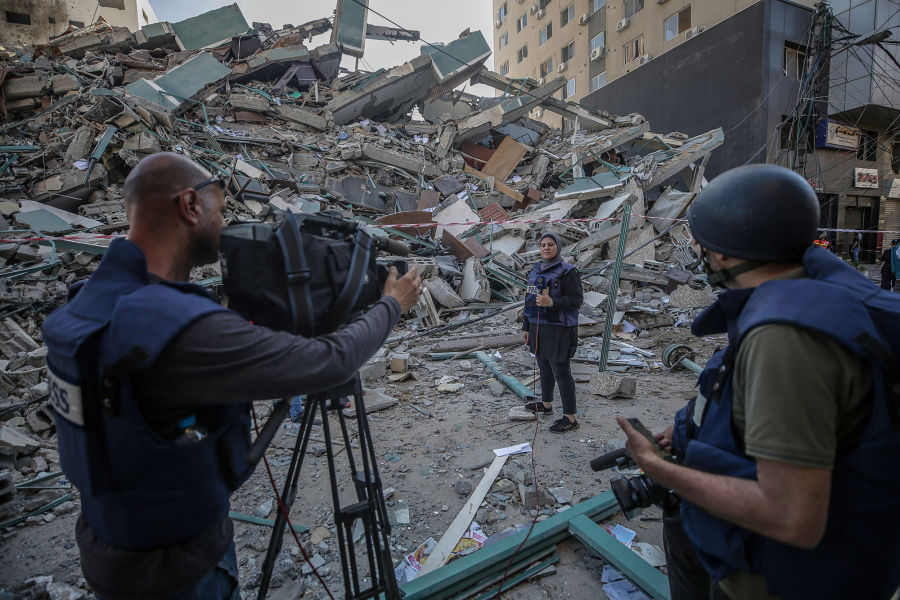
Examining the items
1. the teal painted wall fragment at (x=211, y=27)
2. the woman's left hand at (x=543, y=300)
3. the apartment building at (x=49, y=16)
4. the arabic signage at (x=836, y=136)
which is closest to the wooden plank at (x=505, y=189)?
the woman's left hand at (x=543, y=300)

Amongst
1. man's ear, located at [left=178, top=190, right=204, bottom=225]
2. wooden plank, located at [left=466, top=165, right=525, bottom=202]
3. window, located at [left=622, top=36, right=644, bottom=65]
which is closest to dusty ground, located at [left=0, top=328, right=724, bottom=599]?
man's ear, located at [left=178, top=190, right=204, bottom=225]

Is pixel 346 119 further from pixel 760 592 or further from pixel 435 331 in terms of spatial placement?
pixel 760 592

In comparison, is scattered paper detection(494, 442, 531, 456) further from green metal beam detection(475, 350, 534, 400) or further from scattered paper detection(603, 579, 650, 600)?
scattered paper detection(603, 579, 650, 600)

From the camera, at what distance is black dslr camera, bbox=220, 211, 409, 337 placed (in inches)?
46.6

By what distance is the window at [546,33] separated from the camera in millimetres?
29483

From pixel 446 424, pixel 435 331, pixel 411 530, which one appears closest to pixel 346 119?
pixel 435 331

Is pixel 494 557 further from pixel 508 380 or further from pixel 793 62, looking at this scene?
pixel 793 62

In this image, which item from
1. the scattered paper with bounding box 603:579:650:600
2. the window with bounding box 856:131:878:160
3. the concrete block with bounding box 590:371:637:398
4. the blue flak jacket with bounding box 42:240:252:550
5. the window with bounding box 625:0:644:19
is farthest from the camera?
the window with bounding box 625:0:644:19

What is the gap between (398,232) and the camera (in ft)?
31.9

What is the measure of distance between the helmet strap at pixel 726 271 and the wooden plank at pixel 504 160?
541 inches

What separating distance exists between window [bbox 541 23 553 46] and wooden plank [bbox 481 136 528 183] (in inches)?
784

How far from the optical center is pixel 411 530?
295 centimetres

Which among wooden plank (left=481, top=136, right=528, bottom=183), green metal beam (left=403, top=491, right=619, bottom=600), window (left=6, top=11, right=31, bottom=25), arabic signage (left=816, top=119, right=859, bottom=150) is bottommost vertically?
green metal beam (left=403, top=491, right=619, bottom=600)

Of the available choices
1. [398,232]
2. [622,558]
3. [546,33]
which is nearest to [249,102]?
[398,232]
